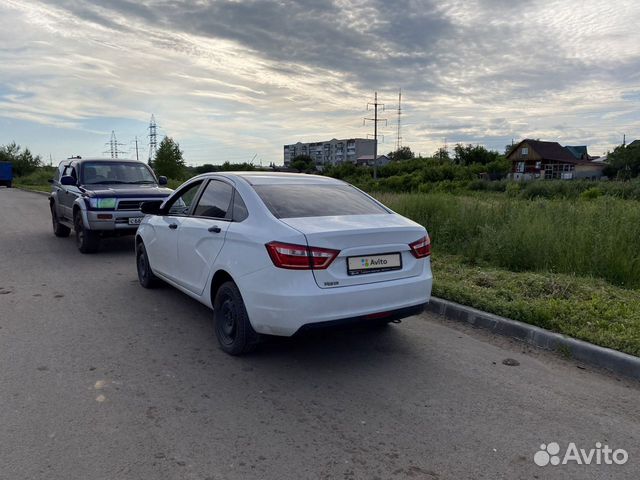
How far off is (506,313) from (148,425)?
385 cm

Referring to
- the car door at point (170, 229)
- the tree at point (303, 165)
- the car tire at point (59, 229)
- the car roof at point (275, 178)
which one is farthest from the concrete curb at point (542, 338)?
the tree at point (303, 165)

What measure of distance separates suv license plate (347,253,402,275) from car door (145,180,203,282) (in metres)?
2.40

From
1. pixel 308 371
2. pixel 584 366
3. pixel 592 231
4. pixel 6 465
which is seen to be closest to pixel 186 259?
pixel 308 371

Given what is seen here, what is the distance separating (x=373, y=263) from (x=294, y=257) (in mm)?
713

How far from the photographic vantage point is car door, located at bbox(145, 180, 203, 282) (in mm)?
5594

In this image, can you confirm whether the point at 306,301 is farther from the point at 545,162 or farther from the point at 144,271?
the point at 545,162

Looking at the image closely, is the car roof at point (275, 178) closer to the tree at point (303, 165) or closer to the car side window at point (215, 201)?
the car side window at point (215, 201)

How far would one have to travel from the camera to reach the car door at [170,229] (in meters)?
5.59

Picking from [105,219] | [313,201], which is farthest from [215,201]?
[105,219]

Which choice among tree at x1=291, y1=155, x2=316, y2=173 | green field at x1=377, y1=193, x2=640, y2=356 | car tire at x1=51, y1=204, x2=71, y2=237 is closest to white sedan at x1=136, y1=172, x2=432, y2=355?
green field at x1=377, y1=193, x2=640, y2=356

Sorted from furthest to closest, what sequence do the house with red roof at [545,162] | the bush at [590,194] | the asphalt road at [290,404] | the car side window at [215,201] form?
1. the house with red roof at [545,162]
2. the bush at [590,194]
3. the car side window at [215,201]
4. the asphalt road at [290,404]

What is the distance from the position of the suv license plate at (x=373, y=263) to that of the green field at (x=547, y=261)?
1887 mm

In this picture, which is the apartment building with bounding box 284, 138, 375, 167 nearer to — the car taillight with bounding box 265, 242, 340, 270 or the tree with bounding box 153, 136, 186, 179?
the tree with bounding box 153, 136, 186, 179

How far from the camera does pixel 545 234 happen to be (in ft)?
25.2
